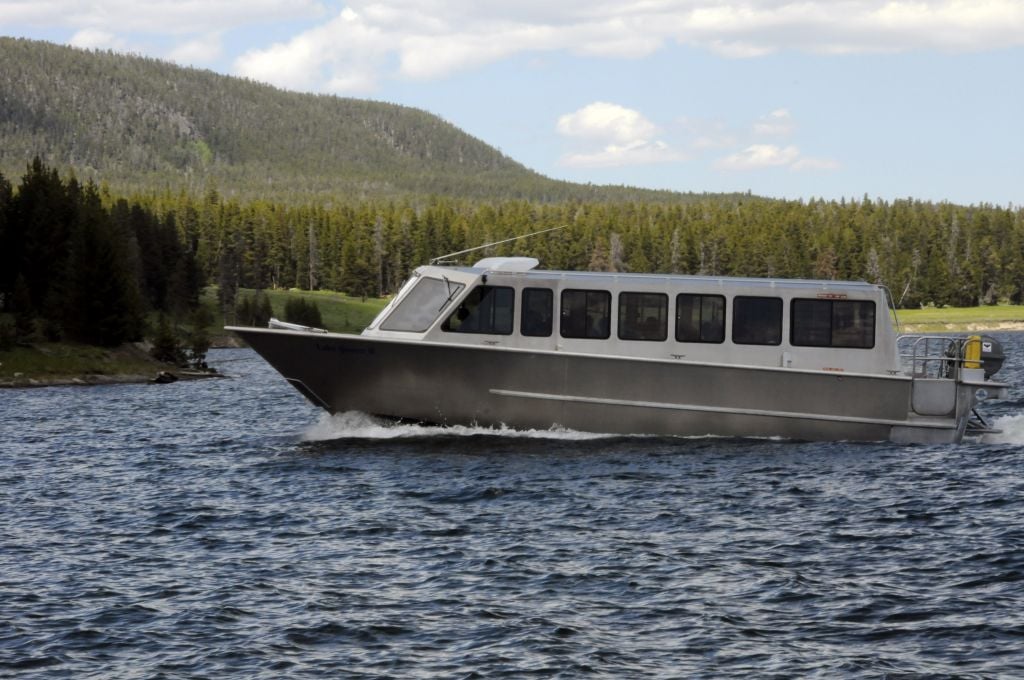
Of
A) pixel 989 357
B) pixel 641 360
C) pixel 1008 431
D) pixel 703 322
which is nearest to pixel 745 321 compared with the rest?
pixel 703 322

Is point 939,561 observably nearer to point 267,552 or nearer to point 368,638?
A: point 368,638

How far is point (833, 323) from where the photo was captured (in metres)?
27.0

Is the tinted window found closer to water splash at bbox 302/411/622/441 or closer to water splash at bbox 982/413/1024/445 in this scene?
water splash at bbox 302/411/622/441

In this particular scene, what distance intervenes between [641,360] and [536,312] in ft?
7.99

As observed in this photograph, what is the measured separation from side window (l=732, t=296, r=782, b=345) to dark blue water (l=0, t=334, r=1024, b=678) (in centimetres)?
225

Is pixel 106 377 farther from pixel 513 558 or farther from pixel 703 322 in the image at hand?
pixel 513 558

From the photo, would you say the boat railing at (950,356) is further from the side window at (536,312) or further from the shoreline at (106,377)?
the shoreline at (106,377)

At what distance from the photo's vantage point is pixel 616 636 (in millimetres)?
14164

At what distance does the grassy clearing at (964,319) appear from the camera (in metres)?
152

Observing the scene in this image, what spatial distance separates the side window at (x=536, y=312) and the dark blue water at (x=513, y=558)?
219 cm

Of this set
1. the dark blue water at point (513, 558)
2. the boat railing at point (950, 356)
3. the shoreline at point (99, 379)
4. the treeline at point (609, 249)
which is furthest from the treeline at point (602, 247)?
the dark blue water at point (513, 558)

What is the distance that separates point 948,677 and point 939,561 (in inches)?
203

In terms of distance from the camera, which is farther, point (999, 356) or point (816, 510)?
point (999, 356)

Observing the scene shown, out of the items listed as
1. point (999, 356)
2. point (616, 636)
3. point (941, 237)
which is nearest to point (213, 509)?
point (616, 636)
